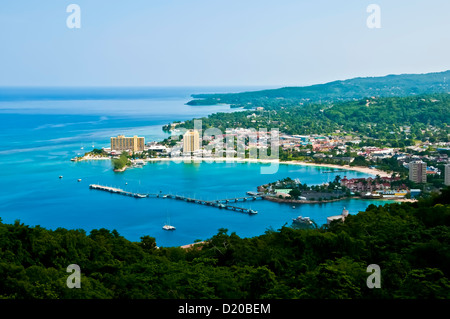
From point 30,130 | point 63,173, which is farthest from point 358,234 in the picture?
point 30,130

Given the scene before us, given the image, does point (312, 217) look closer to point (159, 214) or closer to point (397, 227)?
point (159, 214)

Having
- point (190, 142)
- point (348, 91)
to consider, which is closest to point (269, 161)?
point (190, 142)

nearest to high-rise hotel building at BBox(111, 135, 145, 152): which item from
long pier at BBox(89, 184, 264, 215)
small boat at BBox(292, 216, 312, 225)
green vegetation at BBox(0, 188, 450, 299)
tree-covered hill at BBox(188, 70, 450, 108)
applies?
long pier at BBox(89, 184, 264, 215)

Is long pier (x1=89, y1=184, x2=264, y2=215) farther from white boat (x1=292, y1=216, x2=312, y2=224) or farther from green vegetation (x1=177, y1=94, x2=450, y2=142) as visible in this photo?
green vegetation (x1=177, y1=94, x2=450, y2=142)

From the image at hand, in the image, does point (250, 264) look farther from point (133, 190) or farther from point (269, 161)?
point (269, 161)

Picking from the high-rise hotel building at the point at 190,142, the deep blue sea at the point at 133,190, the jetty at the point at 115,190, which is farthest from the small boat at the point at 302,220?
the high-rise hotel building at the point at 190,142

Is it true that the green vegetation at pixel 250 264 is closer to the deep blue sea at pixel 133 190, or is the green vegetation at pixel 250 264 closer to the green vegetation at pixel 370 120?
the deep blue sea at pixel 133 190
